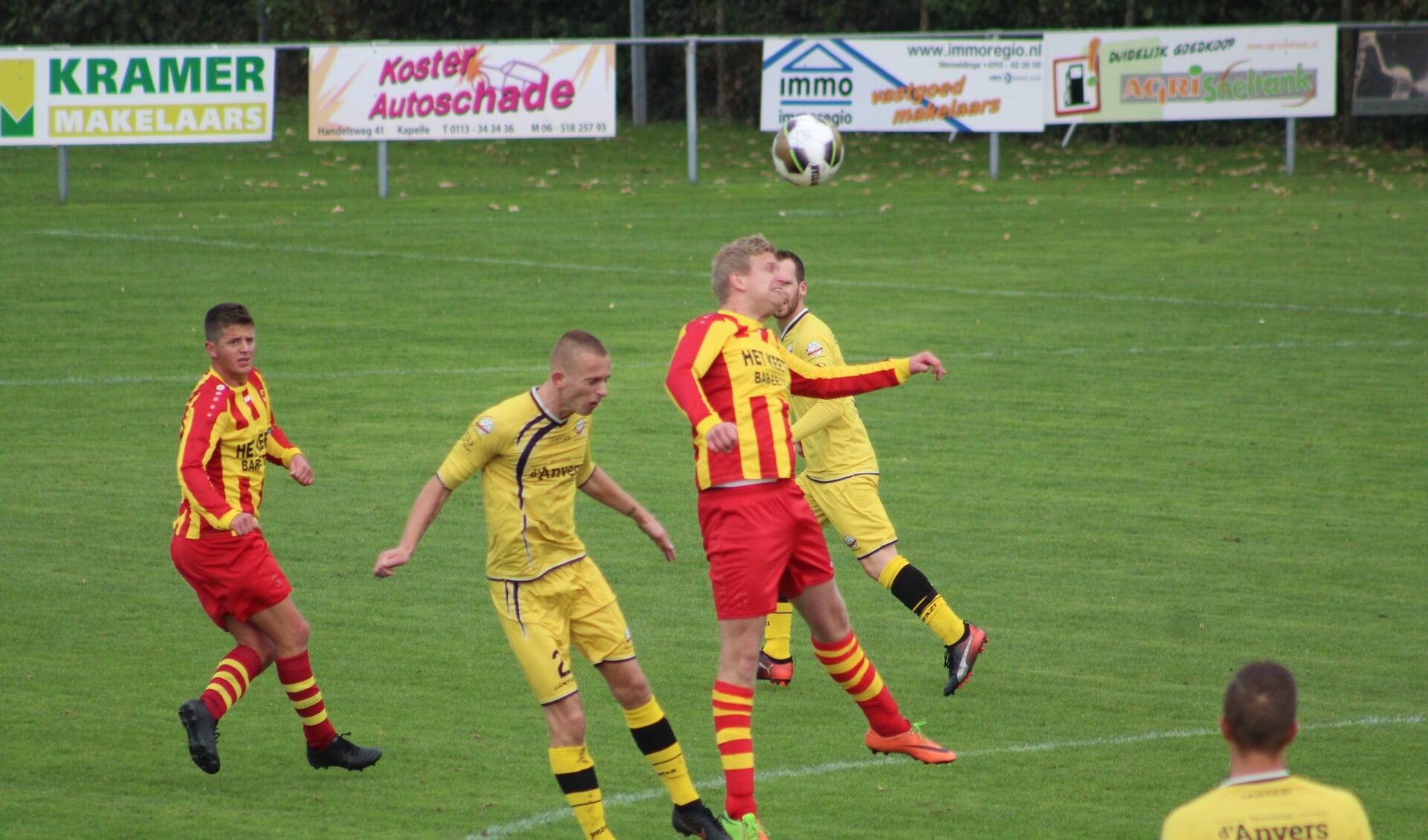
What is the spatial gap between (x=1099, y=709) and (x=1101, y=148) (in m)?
27.6

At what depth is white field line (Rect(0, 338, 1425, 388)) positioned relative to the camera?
14.9m

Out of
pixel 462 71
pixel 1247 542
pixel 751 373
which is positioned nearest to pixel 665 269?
pixel 462 71

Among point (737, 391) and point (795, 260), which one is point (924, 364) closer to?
point (737, 391)

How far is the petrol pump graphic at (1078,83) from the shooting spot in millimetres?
26875

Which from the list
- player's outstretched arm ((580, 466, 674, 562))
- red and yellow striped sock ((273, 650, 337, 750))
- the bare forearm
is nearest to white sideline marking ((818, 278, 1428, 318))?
player's outstretched arm ((580, 466, 674, 562))

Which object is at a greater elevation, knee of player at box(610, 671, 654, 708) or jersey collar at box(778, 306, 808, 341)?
jersey collar at box(778, 306, 808, 341)

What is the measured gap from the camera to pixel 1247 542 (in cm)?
1047

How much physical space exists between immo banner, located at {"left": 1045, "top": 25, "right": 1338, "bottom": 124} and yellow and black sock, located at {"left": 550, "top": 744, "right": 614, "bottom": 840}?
887 inches

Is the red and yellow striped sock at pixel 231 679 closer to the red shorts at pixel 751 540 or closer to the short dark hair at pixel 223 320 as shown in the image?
the short dark hair at pixel 223 320

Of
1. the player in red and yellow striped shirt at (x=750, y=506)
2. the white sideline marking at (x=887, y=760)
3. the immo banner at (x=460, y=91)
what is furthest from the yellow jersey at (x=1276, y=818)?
the immo banner at (x=460, y=91)

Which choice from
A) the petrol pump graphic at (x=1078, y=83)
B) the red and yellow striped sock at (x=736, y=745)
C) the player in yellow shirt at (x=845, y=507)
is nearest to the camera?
the red and yellow striped sock at (x=736, y=745)

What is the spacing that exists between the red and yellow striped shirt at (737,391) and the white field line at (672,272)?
12555 millimetres

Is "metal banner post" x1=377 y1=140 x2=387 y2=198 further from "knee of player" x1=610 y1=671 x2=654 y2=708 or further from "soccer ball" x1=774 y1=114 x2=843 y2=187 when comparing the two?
"knee of player" x1=610 y1=671 x2=654 y2=708

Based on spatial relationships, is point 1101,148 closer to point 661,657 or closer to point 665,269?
point 665,269
